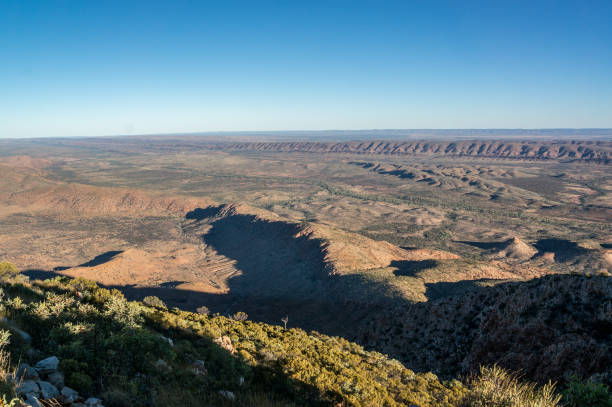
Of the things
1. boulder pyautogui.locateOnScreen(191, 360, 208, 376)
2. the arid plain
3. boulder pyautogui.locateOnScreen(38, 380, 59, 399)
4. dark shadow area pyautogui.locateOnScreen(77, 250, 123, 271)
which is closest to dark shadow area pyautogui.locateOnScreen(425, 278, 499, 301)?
the arid plain

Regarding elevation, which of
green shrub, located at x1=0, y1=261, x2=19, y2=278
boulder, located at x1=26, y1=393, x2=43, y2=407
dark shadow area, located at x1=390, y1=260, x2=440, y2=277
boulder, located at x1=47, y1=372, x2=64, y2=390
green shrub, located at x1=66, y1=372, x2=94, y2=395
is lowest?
dark shadow area, located at x1=390, y1=260, x2=440, y2=277

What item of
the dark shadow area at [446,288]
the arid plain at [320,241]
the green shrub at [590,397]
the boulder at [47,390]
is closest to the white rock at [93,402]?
the boulder at [47,390]

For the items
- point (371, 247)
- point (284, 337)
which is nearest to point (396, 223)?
point (371, 247)

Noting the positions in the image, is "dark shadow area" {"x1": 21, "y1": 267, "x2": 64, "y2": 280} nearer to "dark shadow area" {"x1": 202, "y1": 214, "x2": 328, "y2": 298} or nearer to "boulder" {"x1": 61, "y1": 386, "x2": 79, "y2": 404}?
"dark shadow area" {"x1": 202, "y1": 214, "x2": 328, "y2": 298}

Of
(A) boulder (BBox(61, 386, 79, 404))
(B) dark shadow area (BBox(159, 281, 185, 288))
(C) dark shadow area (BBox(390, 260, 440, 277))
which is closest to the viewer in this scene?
(A) boulder (BBox(61, 386, 79, 404))

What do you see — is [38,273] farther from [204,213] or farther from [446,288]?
[446,288]

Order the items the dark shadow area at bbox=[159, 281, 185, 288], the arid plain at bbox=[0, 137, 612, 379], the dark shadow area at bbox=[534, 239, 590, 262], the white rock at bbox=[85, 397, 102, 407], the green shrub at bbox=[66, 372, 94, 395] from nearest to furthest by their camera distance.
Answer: the white rock at bbox=[85, 397, 102, 407] → the green shrub at bbox=[66, 372, 94, 395] → the arid plain at bbox=[0, 137, 612, 379] → the dark shadow area at bbox=[159, 281, 185, 288] → the dark shadow area at bbox=[534, 239, 590, 262]
